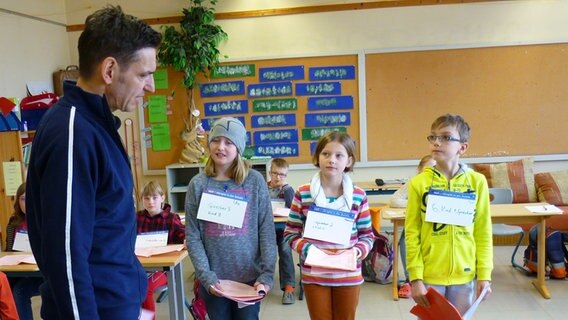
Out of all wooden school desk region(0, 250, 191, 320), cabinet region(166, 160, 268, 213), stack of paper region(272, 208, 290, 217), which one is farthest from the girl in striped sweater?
cabinet region(166, 160, 268, 213)

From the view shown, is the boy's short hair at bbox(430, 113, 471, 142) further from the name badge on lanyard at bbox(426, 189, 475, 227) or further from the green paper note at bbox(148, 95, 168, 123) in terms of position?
the green paper note at bbox(148, 95, 168, 123)

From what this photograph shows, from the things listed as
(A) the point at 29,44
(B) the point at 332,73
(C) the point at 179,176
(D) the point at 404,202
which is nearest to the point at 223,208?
(D) the point at 404,202

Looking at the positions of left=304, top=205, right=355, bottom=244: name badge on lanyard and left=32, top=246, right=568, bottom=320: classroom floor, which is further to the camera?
left=32, top=246, right=568, bottom=320: classroom floor

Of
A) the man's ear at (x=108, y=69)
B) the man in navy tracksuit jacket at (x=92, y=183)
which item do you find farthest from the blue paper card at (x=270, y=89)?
the man's ear at (x=108, y=69)

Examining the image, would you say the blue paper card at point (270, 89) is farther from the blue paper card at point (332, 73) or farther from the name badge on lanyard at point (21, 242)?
the name badge on lanyard at point (21, 242)

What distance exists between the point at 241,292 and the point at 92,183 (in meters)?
1.03

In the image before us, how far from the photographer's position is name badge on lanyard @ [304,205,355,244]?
195cm

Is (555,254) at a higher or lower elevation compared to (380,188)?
lower

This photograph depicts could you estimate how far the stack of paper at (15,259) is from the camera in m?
2.39

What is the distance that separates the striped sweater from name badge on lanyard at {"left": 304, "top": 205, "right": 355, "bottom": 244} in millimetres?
38

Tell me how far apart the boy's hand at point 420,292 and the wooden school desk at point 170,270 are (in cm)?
116

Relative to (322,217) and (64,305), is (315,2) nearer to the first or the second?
(322,217)

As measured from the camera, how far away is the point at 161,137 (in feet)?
17.4

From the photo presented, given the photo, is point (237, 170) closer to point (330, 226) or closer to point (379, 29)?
point (330, 226)
